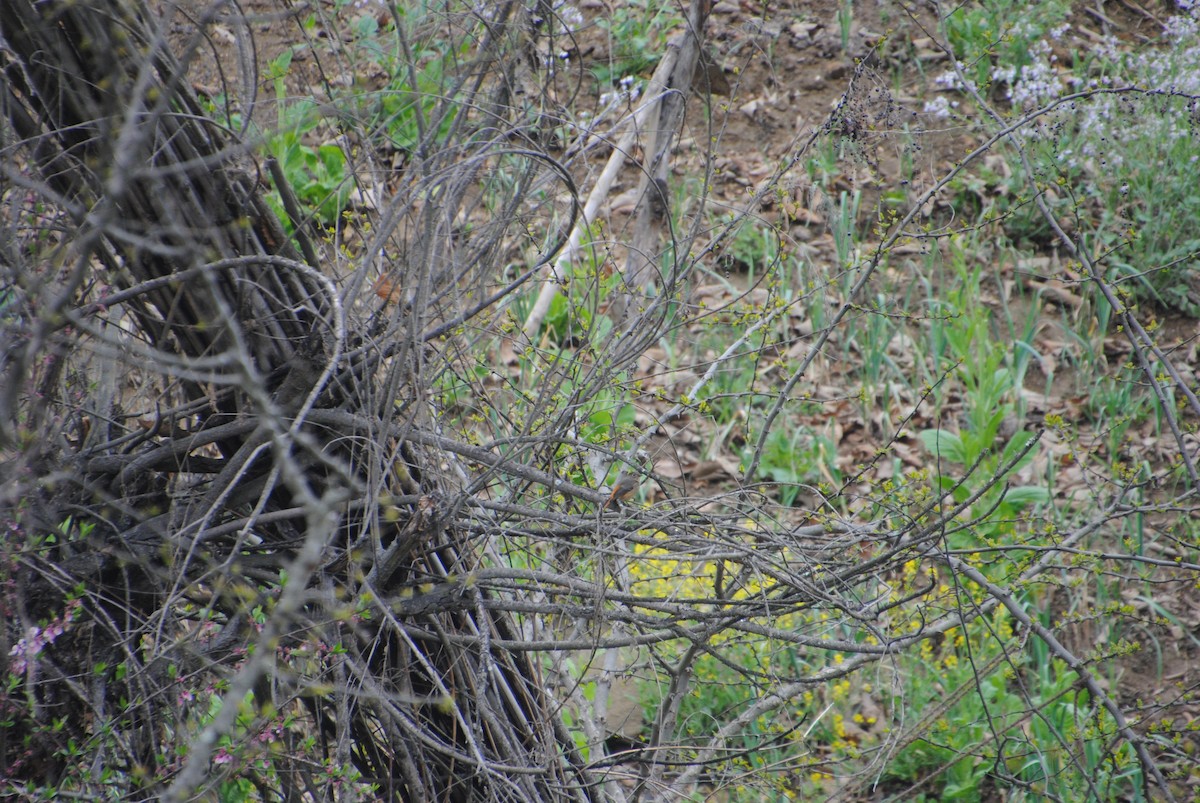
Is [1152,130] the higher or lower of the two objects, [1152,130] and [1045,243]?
the higher

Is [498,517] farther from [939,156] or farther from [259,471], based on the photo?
[939,156]

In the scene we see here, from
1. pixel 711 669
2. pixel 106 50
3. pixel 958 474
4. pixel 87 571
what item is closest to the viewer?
pixel 106 50

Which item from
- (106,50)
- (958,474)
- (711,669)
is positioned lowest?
(711,669)

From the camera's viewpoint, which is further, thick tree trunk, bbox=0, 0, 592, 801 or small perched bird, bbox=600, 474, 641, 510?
small perched bird, bbox=600, 474, 641, 510

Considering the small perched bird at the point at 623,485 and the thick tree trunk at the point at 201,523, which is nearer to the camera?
the thick tree trunk at the point at 201,523

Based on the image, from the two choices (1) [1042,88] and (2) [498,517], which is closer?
(2) [498,517]

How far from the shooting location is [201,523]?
193cm

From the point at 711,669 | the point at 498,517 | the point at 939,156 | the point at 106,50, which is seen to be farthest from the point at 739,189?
the point at 106,50

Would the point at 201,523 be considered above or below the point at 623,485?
above

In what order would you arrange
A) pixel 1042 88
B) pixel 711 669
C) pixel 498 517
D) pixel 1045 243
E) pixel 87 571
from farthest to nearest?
pixel 1045 243, pixel 1042 88, pixel 711 669, pixel 498 517, pixel 87 571

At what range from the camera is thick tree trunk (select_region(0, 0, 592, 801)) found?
1.90 m

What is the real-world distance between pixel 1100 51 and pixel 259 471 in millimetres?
5523

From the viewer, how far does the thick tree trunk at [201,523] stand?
190cm

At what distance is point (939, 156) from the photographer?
579cm
